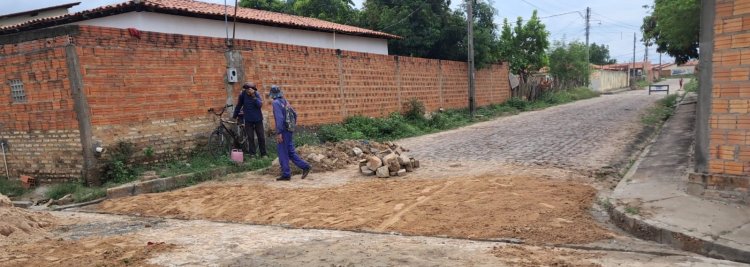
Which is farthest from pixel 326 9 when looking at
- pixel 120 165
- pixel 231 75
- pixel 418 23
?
pixel 120 165

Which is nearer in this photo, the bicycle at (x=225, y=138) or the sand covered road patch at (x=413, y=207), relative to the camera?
the sand covered road patch at (x=413, y=207)

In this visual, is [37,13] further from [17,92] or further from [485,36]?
[485,36]

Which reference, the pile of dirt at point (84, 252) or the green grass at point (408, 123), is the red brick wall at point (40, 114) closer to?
the pile of dirt at point (84, 252)

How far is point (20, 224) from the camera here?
5598mm

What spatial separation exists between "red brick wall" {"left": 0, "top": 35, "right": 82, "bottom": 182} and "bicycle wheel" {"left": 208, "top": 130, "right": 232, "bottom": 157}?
2.37m

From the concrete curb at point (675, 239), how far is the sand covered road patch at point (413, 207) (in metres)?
0.28

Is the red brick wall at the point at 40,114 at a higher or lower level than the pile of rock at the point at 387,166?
higher

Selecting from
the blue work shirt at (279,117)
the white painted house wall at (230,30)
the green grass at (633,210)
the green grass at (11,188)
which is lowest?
the green grass at (11,188)

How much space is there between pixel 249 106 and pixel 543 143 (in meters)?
6.49

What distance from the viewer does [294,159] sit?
8.60 metres

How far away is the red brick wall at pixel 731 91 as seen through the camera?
500cm

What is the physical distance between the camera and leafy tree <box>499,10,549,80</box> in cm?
2719

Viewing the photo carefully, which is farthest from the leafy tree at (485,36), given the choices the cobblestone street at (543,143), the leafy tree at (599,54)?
the leafy tree at (599,54)

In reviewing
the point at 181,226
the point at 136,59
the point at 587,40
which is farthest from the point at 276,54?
the point at 587,40
